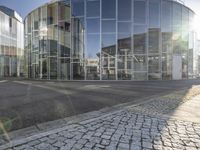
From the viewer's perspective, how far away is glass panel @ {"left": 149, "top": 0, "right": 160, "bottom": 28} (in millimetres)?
22906

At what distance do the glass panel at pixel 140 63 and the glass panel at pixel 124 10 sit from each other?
4423mm

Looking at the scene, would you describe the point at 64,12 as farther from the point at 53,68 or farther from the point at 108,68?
the point at 108,68

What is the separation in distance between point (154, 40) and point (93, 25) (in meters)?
6.89

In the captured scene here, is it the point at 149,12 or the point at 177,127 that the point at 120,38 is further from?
the point at 177,127

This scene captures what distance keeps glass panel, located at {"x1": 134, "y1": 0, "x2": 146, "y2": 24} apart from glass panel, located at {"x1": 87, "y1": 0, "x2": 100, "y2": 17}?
4.07 metres

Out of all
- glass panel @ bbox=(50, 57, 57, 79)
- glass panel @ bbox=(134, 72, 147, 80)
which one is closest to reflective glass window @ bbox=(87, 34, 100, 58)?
glass panel @ bbox=(50, 57, 57, 79)

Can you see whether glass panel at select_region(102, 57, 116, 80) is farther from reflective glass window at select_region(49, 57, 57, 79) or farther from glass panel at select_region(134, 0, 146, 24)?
reflective glass window at select_region(49, 57, 57, 79)

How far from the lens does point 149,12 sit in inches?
901

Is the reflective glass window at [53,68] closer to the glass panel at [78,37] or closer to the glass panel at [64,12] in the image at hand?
the glass panel at [78,37]

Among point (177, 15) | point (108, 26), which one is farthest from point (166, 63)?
point (108, 26)

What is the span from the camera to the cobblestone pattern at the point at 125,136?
11.9 feet

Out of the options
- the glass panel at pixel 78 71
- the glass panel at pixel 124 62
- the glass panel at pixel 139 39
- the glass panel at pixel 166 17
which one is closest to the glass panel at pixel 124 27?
the glass panel at pixel 139 39

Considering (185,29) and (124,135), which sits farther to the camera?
(185,29)

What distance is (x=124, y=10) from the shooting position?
22250mm
